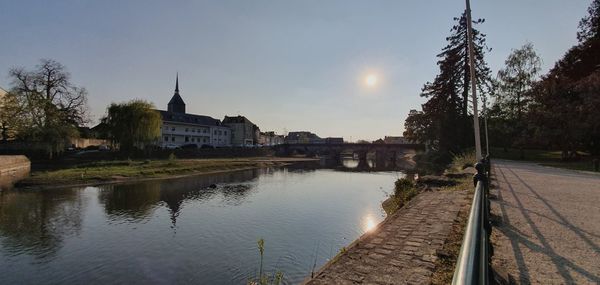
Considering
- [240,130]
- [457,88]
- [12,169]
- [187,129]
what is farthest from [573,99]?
[240,130]

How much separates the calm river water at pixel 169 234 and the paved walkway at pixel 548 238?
6.15 meters

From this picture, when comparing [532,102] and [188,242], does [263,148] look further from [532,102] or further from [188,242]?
[188,242]

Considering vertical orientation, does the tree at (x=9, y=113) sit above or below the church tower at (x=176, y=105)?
below

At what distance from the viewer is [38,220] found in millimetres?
18406

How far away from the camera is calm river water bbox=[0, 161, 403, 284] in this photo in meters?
11.5

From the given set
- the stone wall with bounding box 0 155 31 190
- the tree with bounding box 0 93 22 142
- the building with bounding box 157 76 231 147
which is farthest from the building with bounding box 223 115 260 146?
the stone wall with bounding box 0 155 31 190

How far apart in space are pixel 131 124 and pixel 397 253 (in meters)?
50.4

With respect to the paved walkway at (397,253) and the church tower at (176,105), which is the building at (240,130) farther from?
the paved walkway at (397,253)

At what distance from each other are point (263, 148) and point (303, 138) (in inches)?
3325

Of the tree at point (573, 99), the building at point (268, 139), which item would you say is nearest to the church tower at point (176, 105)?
the building at point (268, 139)

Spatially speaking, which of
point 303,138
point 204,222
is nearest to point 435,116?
point 204,222

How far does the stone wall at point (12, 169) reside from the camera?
108ft

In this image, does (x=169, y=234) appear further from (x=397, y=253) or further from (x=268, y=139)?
(x=268, y=139)

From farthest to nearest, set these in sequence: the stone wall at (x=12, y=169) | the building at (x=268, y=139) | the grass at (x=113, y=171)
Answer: the building at (x=268, y=139), the stone wall at (x=12, y=169), the grass at (x=113, y=171)
